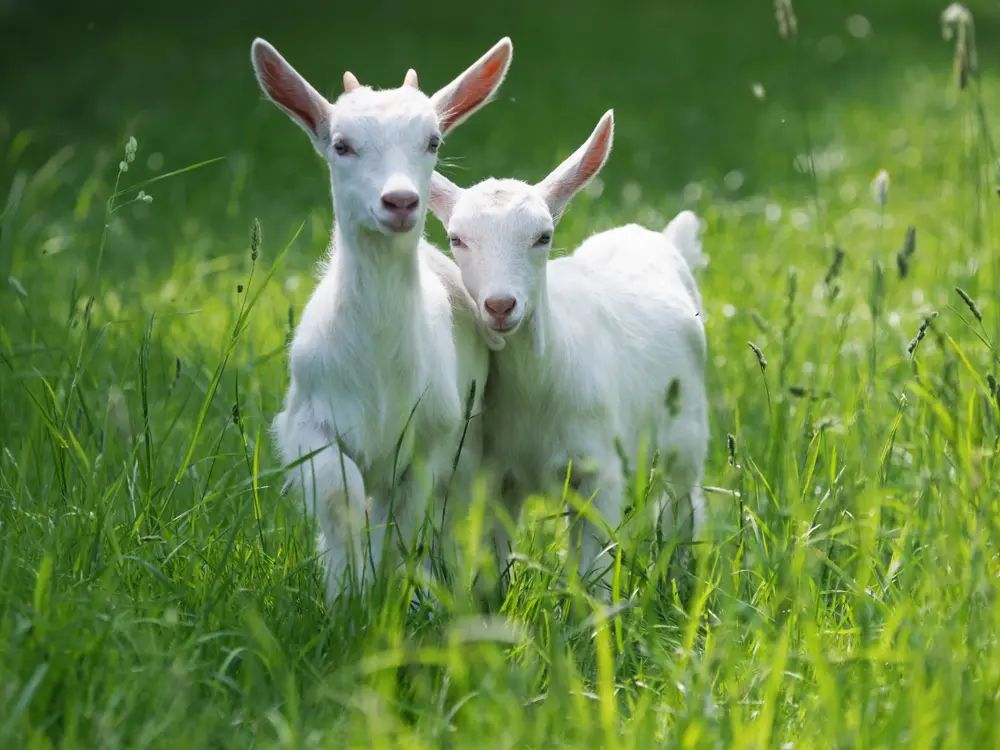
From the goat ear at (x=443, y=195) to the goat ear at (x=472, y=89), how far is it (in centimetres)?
17

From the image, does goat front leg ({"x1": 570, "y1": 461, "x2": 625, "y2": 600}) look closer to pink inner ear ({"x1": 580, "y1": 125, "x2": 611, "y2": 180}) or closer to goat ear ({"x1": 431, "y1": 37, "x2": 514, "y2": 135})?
pink inner ear ({"x1": 580, "y1": 125, "x2": 611, "y2": 180})

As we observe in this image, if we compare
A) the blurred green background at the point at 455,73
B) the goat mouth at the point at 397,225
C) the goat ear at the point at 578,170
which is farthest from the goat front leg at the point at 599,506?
the blurred green background at the point at 455,73

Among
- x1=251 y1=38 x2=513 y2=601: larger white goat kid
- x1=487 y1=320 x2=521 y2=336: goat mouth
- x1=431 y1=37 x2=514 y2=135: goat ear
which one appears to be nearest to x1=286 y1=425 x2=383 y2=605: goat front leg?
x1=251 y1=38 x2=513 y2=601: larger white goat kid

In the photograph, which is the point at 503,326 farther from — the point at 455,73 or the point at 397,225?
the point at 455,73

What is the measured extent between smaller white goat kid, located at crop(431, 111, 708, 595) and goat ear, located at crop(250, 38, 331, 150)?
0.41 metres

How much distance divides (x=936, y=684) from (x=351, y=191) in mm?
1686

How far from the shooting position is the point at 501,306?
344 cm

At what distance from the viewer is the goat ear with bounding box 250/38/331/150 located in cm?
345

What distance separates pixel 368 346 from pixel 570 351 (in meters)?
0.65

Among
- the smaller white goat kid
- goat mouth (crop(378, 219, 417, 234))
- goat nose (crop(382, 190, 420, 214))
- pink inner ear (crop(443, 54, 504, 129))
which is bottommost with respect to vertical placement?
the smaller white goat kid

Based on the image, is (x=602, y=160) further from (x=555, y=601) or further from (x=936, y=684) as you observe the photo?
(x=936, y=684)

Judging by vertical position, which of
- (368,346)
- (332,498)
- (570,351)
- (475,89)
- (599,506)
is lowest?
(599,506)

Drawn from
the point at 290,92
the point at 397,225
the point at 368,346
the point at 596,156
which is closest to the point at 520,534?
the point at 368,346

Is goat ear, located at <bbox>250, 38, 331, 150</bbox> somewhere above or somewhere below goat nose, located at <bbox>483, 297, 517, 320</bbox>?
above
